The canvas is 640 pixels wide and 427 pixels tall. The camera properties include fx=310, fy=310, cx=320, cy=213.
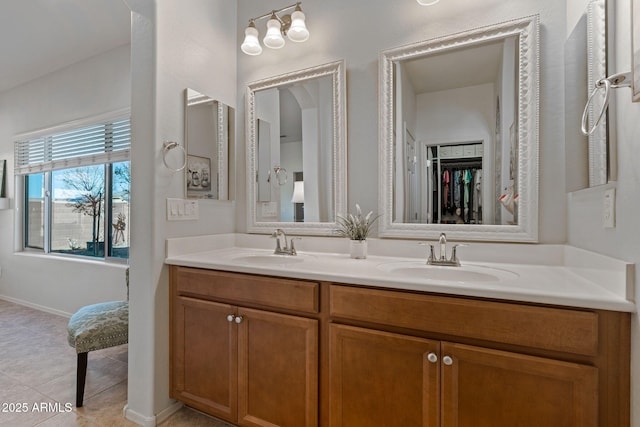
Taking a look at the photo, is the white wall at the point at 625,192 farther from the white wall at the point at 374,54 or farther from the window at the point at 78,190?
the window at the point at 78,190

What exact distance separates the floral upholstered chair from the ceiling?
2194 mm

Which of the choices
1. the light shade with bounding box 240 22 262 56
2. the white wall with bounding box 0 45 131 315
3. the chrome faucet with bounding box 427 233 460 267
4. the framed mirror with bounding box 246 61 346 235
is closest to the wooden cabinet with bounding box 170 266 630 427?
the chrome faucet with bounding box 427 233 460 267

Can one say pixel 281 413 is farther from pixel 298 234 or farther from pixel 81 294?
pixel 81 294

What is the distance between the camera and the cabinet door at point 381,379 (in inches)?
42.1

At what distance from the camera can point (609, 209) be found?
0.97 meters

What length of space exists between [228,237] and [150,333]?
0.72 metres

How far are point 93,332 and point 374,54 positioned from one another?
2305mm

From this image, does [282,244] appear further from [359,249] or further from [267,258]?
[359,249]

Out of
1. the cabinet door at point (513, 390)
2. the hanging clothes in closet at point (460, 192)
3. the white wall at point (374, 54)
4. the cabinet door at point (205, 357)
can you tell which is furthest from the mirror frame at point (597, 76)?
the cabinet door at point (205, 357)

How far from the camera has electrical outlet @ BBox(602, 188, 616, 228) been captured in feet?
3.10

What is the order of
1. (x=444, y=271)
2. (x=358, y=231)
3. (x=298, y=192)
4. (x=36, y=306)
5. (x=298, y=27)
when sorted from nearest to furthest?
(x=444, y=271)
(x=358, y=231)
(x=298, y=27)
(x=298, y=192)
(x=36, y=306)

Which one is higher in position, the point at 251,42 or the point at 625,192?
the point at 251,42

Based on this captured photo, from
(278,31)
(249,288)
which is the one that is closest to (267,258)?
(249,288)

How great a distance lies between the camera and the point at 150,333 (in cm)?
162
